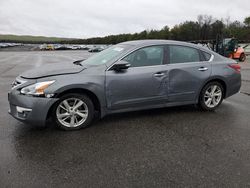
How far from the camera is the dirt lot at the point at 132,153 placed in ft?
9.09

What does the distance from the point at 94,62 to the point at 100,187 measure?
8.80ft

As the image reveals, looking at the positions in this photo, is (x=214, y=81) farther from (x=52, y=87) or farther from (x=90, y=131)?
(x=52, y=87)

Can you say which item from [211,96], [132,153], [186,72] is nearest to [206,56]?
[186,72]

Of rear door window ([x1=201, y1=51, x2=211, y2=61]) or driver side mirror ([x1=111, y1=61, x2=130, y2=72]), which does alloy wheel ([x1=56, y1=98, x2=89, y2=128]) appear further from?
rear door window ([x1=201, y1=51, x2=211, y2=61])

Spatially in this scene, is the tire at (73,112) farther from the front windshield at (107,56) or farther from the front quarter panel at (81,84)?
the front windshield at (107,56)

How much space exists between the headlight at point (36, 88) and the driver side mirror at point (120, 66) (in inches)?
43.8

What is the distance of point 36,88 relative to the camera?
12.5 ft

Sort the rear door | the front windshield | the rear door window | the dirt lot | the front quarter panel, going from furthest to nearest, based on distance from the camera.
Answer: the rear door window, the rear door, the front windshield, the front quarter panel, the dirt lot

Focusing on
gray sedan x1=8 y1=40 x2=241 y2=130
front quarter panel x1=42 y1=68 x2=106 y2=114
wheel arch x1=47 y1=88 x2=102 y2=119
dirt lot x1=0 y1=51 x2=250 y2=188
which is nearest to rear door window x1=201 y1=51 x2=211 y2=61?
gray sedan x1=8 y1=40 x2=241 y2=130

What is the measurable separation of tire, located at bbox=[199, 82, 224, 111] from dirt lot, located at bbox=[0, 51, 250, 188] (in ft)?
1.43

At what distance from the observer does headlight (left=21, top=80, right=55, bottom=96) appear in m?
3.80

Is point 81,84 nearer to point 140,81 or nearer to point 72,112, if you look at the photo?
point 72,112

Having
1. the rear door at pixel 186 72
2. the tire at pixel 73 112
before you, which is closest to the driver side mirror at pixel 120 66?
the tire at pixel 73 112

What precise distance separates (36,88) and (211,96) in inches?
141
